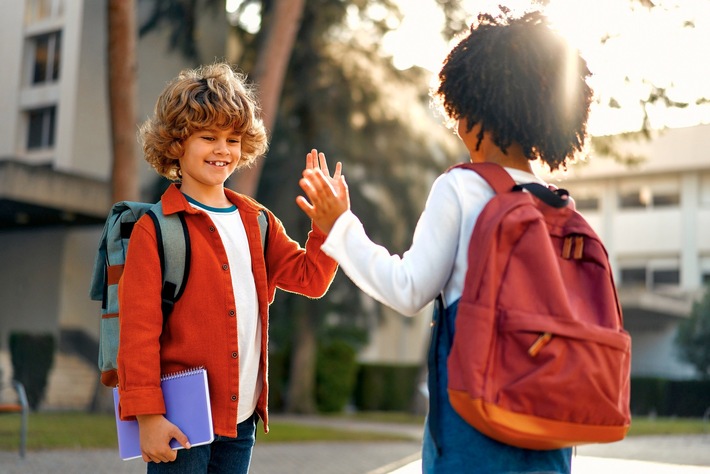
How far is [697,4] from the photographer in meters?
7.99

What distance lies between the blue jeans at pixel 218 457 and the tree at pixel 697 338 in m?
26.9

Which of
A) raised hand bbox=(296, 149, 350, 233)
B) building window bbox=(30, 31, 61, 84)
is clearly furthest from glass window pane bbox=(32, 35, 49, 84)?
raised hand bbox=(296, 149, 350, 233)

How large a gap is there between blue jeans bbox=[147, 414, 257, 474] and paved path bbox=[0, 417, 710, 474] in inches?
176

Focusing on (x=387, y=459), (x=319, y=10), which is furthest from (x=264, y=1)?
(x=387, y=459)

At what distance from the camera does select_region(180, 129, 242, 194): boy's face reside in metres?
2.74

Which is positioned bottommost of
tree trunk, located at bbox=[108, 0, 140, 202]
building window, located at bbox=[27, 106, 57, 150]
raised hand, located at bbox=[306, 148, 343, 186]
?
raised hand, located at bbox=[306, 148, 343, 186]

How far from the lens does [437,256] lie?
2125mm

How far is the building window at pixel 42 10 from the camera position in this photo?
25234 millimetres

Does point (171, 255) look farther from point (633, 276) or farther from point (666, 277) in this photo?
point (633, 276)

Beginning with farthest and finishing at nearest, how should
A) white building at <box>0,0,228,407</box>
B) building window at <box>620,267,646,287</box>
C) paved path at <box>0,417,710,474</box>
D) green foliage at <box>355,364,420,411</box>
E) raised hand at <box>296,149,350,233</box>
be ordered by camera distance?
building window at <box>620,267,646,287</box>
green foliage at <box>355,364,420,411</box>
white building at <box>0,0,228,407</box>
paved path at <box>0,417,710,474</box>
raised hand at <box>296,149,350,233</box>

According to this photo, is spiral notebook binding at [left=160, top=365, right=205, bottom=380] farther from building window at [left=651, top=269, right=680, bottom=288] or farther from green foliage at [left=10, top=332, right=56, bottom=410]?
building window at [left=651, top=269, right=680, bottom=288]

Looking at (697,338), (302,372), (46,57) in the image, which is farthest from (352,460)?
(697,338)

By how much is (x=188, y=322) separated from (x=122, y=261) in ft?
0.85

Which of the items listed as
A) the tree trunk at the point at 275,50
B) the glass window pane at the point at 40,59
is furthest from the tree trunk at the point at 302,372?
the glass window pane at the point at 40,59
